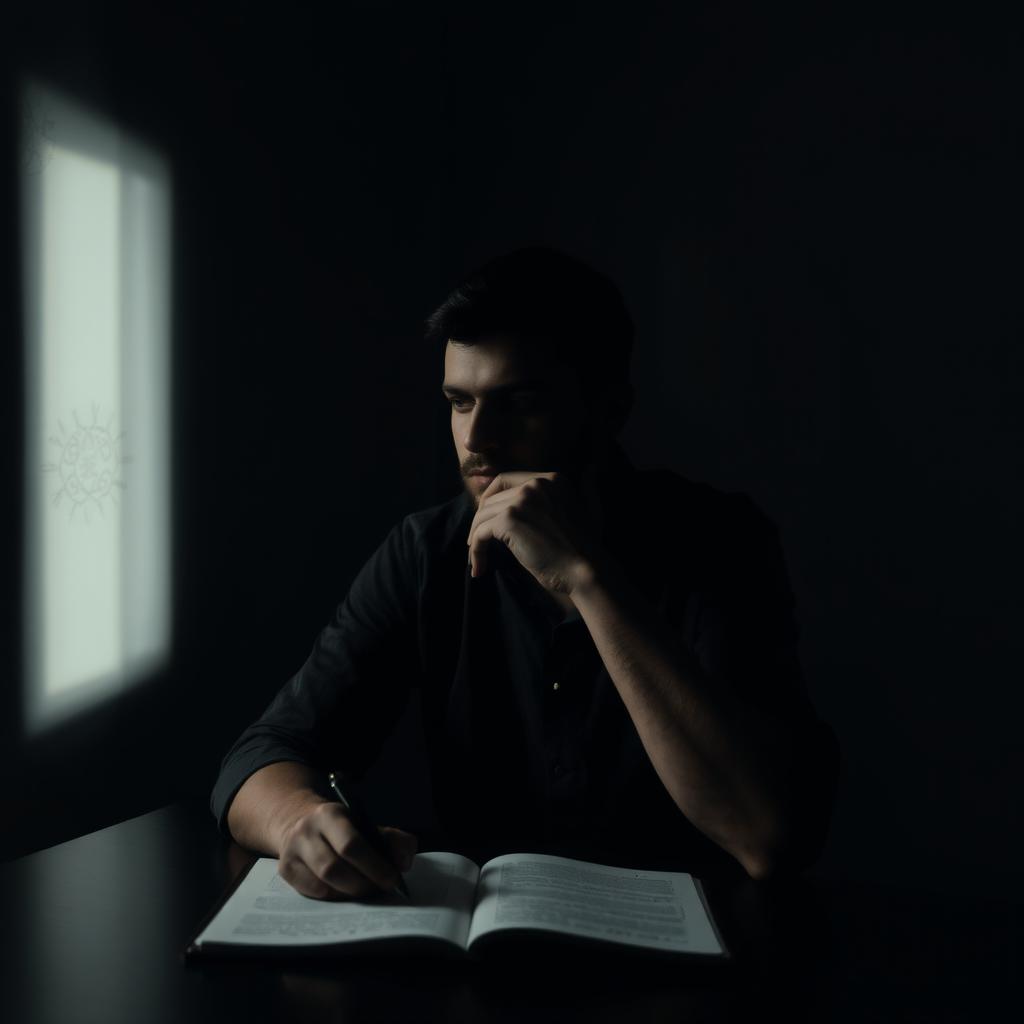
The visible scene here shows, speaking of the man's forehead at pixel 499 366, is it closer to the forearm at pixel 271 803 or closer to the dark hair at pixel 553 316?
the dark hair at pixel 553 316

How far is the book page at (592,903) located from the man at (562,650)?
11 centimetres

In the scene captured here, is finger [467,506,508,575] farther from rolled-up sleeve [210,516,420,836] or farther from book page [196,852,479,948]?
A: book page [196,852,479,948]

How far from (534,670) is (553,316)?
50cm

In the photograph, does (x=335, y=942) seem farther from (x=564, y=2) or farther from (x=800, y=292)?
(x=564, y=2)

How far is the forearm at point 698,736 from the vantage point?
1111mm

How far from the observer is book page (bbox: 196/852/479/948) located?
795 mm

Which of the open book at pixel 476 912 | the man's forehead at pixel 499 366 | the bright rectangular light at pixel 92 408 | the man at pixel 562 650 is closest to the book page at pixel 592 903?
the open book at pixel 476 912

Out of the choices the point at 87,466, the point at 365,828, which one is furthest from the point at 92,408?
the point at 365,828

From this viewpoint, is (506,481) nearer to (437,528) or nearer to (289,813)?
(437,528)

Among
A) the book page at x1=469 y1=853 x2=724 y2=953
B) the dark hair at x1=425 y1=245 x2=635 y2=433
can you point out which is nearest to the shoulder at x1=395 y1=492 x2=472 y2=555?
the dark hair at x1=425 y1=245 x2=635 y2=433

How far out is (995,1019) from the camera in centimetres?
75

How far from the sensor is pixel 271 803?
1097mm

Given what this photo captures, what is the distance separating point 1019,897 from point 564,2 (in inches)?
93.8

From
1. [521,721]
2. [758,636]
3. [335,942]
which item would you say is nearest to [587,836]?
[521,721]
